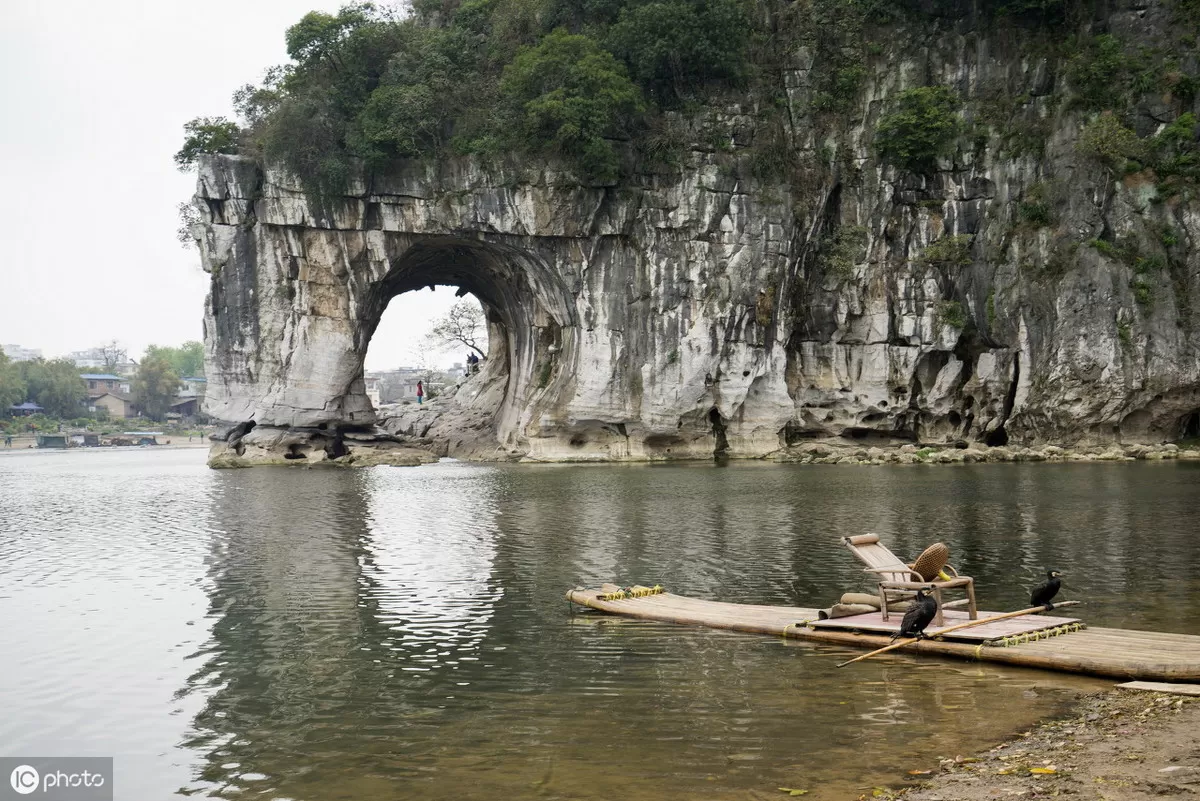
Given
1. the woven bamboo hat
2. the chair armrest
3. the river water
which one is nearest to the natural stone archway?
the river water

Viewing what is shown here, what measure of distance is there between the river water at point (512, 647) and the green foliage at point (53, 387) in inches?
3208

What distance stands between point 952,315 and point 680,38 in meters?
14.5

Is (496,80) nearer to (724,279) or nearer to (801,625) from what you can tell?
(724,279)

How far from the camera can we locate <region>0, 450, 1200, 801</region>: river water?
7.70 metres

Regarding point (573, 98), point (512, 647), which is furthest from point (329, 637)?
point (573, 98)

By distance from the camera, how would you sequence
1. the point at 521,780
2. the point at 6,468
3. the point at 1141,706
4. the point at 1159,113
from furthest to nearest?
the point at 6,468 < the point at 1159,113 < the point at 1141,706 < the point at 521,780

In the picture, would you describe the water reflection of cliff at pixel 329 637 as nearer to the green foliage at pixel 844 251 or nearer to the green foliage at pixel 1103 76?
the green foliage at pixel 844 251

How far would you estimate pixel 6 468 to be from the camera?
55969 millimetres

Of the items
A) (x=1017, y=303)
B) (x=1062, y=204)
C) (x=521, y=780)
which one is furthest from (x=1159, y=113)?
(x=521, y=780)

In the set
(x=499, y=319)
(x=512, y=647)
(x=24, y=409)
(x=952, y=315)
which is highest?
(x=499, y=319)

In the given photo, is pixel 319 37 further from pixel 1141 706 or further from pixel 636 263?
pixel 1141 706

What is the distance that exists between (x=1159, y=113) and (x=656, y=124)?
59.5ft

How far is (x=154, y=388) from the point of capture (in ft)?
359

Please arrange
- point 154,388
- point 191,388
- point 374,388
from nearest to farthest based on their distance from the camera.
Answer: point 154,388
point 191,388
point 374,388
